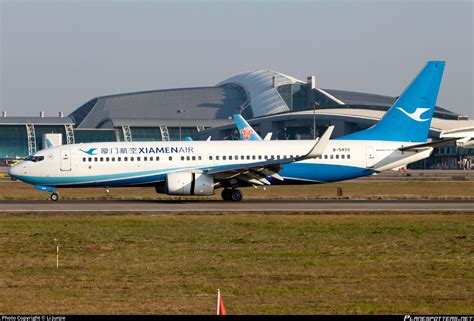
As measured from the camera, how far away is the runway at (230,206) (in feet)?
129

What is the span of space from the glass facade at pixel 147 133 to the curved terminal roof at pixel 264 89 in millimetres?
22732


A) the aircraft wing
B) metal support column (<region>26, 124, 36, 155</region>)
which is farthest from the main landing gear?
metal support column (<region>26, 124, 36, 155</region>)

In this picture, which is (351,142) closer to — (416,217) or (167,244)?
(416,217)

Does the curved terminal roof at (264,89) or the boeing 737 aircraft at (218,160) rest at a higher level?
the curved terminal roof at (264,89)

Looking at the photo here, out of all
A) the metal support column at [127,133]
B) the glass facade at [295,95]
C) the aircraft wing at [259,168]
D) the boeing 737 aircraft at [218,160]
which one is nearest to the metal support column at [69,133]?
the metal support column at [127,133]

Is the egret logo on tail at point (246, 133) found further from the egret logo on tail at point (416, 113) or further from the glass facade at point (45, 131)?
the glass facade at point (45, 131)

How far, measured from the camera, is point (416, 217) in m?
35.6

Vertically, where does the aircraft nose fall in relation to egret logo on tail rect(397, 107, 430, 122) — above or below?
below

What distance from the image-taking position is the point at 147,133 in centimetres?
15412

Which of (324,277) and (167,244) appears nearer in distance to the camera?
(324,277)

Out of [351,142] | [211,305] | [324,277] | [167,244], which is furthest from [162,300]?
[351,142]

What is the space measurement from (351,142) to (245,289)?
2959 cm

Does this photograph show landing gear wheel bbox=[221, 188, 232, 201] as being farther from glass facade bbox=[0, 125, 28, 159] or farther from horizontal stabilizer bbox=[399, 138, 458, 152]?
glass facade bbox=[0, 125, 28, 159]

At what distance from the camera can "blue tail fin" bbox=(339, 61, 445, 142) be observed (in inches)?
1880
